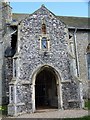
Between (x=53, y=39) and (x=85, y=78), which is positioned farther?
(x=85, y=78)

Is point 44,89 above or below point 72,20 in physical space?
below

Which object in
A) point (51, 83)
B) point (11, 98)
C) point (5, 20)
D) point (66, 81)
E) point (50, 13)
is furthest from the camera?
point (5, 20)

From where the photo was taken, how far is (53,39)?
1705 centimetres

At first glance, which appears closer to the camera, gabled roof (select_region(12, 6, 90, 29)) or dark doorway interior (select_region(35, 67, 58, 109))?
dark doorway interior (select_region(35, 67, 58, 109))

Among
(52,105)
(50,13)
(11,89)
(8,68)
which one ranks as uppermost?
(50,13)

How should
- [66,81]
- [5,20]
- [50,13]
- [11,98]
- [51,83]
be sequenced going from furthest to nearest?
[5,20]
[51,83]
[50,13]
[66,81]
[11,98]

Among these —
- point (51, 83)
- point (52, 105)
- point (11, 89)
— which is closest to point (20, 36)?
point (11, 89)

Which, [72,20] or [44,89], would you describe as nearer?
[44,89]

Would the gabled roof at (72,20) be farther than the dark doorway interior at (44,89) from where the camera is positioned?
Yes

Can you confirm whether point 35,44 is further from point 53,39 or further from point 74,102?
point 74,102

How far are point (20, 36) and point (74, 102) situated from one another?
634 centimetres

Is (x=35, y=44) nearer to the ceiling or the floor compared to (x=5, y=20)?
nearer to the floor

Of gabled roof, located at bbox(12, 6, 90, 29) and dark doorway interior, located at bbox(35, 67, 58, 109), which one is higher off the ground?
gabled roof, located at bbox(12, 6, 90, 29)

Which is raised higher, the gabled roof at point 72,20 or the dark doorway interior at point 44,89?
the gabled roof at point 72,20
